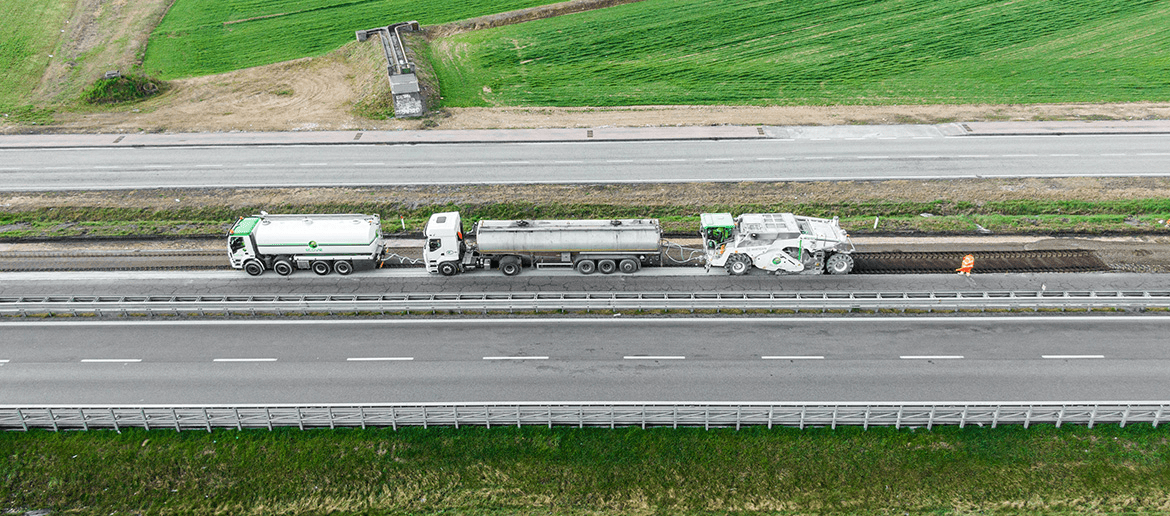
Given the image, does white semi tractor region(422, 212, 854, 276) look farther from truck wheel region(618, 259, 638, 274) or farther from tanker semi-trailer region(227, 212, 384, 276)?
tanker semi-trailer region(227, 212, 384, 276)

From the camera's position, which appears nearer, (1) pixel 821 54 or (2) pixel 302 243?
(2) pixel 302 243

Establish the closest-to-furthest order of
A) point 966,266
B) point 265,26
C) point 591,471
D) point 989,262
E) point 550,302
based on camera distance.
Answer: point 591,471
point 550,302
point 966,266
point 989,262
point 265,26

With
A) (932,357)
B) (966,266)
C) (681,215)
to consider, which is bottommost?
(932,357)

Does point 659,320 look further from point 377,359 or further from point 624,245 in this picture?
point 377,359

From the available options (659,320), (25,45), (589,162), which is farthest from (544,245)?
(25,45)

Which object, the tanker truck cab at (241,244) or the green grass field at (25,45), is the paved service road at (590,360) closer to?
the tanker truck cab at (241,244)

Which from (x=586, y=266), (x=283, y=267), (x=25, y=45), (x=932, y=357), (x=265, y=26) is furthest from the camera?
(x=265, y=26)

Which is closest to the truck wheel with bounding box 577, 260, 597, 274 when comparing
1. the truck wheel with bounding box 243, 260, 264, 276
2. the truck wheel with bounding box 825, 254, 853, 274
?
the truck wheel with bounding box 825, 254, 853, 274

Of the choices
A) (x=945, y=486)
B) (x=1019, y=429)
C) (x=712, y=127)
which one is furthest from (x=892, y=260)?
(x=712, y=127)
